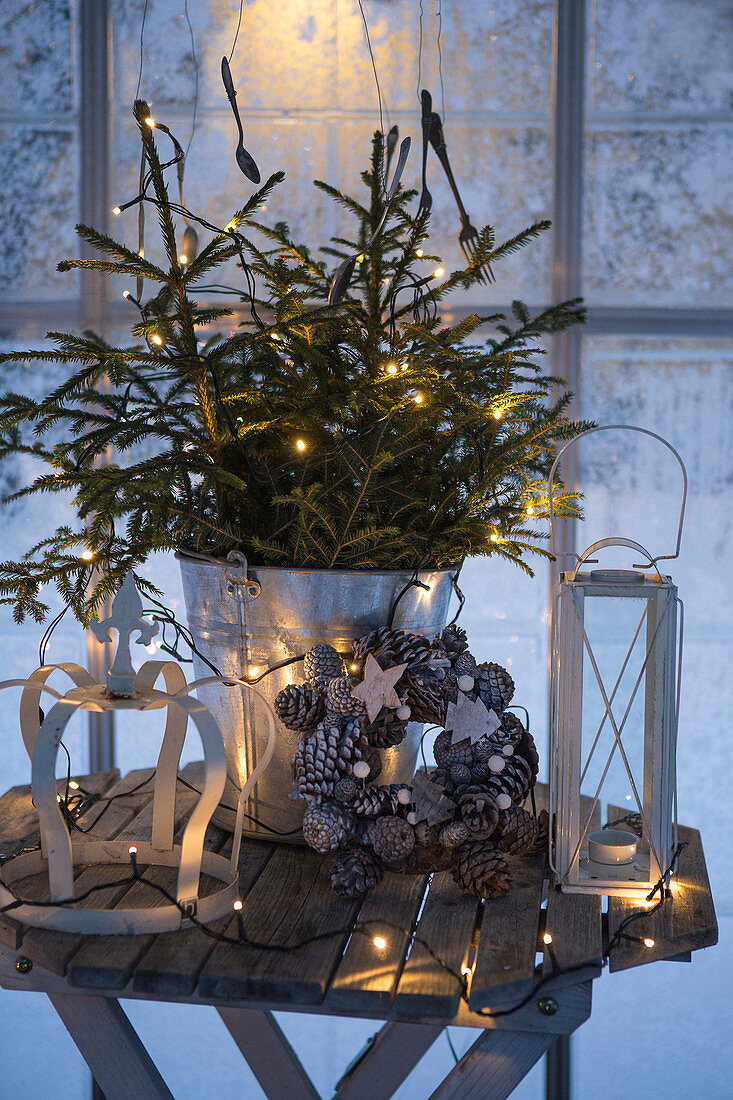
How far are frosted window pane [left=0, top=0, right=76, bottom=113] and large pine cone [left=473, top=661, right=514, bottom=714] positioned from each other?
1.53 m

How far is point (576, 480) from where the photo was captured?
1.80m

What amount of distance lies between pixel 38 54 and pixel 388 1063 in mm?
1876

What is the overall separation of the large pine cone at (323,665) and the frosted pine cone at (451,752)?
0.39 feet

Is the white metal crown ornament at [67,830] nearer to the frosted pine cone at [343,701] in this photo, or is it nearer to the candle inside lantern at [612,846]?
the frosted pine cone at [343,701]

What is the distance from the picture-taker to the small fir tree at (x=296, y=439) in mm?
879

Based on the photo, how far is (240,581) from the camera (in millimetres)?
908

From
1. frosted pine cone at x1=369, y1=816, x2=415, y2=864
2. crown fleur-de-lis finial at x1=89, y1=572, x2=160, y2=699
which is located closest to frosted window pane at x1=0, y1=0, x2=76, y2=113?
crown fleur-de-lis finial at x1=89, y1=572, x2=160, y2=699

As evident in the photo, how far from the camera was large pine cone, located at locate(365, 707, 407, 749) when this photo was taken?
0.85 m

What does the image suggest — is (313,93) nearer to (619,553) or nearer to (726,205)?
(726,205)

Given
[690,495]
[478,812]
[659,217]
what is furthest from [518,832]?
[659,217]

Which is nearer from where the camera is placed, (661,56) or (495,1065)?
(495,1065)

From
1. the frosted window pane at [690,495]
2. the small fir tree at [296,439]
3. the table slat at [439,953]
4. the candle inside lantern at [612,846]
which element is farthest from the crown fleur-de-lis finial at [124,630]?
the frosted window pane at [690,495]

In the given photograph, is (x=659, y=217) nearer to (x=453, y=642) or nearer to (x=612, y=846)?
(x=453, y=642)

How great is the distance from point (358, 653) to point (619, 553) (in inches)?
38.7
